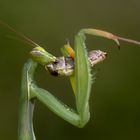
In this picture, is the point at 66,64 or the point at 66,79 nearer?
the point at 66,64

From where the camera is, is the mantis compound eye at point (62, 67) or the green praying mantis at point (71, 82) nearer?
the green praying mantis at point (71, 82)

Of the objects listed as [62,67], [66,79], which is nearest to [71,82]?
[62,67]

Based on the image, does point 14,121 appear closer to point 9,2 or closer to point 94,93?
point 94,93

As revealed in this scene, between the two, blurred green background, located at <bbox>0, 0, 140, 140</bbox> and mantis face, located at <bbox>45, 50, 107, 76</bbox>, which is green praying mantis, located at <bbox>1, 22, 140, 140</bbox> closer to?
mantis face, located at <bbox>45, 50, 107, 76</bbox>

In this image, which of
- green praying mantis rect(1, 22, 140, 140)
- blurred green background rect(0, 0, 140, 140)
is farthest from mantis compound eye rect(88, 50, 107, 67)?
blurred green background rect(0, 0, 140, 140)

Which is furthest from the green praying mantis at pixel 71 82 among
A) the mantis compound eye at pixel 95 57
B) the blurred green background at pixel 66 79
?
the blurred green background at pixel 66 79

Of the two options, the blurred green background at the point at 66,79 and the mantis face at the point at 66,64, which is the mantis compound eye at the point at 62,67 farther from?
the blurred green background at the point at 66,79

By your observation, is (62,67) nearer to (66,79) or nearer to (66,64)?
(66,64)

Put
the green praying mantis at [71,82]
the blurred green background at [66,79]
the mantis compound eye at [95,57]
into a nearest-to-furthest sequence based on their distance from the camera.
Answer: the green praying mantis at [71,82] → the mantis compound eye at [95,57] → the blurred green background at [66,79]
